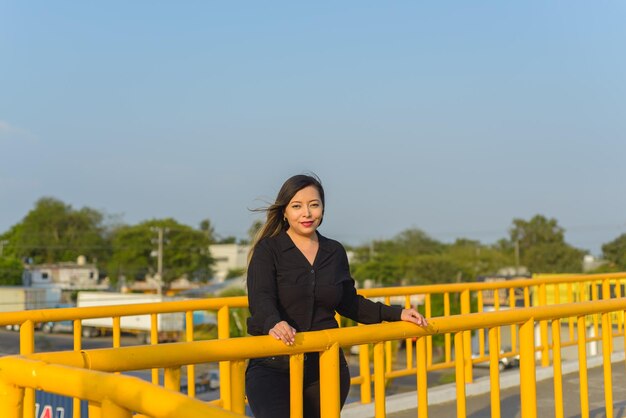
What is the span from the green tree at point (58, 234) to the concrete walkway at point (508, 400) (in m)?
115

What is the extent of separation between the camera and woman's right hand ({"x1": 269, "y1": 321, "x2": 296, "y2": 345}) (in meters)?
3.65

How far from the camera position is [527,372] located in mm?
4820

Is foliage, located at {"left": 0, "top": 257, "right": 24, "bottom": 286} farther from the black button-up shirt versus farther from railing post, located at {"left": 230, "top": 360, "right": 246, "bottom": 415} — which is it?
railing post, located at {"left": 230, "top": 360, "right": 246, "bottom": 415}

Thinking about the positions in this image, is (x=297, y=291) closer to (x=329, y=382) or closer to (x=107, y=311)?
(x=329, y=382)

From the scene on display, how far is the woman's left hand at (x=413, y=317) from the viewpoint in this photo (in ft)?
Answer: 14.0

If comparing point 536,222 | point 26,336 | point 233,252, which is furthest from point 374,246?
point 26,336

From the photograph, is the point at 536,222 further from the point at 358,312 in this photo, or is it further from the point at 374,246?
the point at 358,312

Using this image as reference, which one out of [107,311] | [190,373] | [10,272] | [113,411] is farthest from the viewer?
[10,272]

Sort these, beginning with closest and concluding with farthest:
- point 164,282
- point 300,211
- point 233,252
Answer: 1. point 300,211
2. point 164,282
3. point 233,252

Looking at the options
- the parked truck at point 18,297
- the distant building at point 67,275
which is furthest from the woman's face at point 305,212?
the distant building at point 67,275

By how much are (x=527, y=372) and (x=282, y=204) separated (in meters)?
1.57

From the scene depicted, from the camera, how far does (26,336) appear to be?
5812 mm

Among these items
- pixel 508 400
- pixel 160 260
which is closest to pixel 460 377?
pixel 508 400

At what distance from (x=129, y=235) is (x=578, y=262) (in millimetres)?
50906
